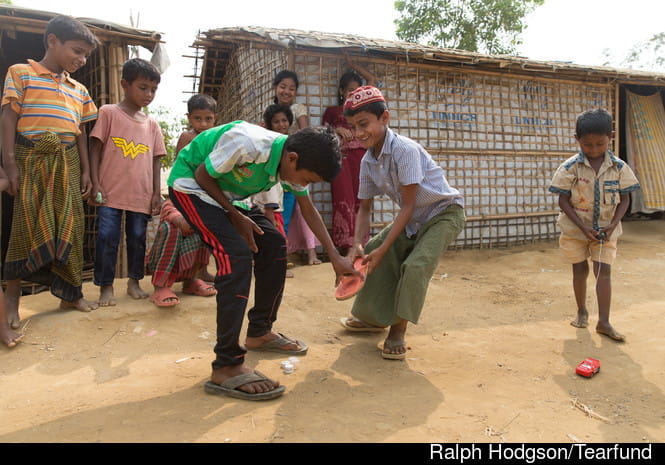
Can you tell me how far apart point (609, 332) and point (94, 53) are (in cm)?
517

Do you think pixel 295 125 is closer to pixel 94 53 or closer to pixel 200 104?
pixel 200 104

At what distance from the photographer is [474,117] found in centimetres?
638

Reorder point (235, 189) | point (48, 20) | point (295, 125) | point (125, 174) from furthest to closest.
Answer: point (295, 125) < point (48, 20) < point (125, 174) < point (235, 189)

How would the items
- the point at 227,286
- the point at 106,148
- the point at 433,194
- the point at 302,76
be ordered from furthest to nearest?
the point at 302,76 → the point at 106,148 → the point at 433,194 → the point at 227,286

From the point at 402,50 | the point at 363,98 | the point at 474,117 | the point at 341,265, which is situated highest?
the point at 402,50

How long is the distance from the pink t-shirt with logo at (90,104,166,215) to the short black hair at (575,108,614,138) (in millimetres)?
3131

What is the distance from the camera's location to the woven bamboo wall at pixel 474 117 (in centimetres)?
550

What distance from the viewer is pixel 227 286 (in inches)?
85.7

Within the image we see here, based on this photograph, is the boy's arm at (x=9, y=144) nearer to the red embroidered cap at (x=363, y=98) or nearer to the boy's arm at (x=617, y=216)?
the red embroidered cap at (x=363, y=98)

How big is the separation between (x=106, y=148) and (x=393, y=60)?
140 inches

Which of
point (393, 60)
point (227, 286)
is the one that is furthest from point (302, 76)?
point (227, 286)

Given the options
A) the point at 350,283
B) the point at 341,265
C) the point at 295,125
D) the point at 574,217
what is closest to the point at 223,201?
the point at 341,265
